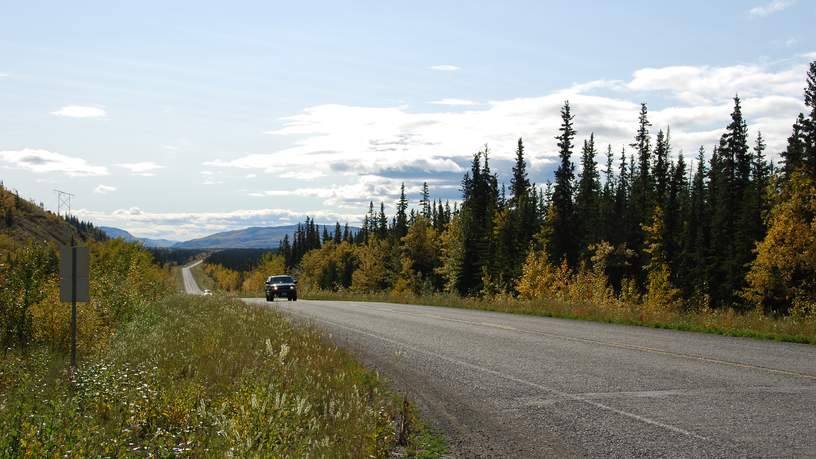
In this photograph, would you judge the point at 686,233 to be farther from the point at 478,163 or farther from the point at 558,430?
the point at 558,430

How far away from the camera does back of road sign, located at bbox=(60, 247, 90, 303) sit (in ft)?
43.3

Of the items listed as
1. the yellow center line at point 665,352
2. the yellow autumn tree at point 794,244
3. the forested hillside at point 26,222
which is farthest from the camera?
the forested hillside at point 26,222

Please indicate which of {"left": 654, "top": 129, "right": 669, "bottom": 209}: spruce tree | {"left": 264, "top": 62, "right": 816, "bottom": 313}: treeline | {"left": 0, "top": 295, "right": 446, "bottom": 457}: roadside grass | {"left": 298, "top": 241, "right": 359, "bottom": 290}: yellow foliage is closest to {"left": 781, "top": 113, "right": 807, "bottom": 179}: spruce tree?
{"left": 264, "top": 62, "right": 816, "bottom": 313}: treeline

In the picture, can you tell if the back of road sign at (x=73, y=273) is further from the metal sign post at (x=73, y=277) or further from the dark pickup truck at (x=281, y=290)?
the dark pickup truck at (x=281, y=290)

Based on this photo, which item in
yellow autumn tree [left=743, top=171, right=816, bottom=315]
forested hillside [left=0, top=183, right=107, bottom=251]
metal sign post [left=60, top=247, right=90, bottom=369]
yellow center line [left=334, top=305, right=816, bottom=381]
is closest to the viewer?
yellow center line [left=334, top=305, right=816, bottom=381]

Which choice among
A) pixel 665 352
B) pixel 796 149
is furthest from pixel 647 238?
pixel 665 352

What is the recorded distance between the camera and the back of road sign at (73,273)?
43.3 ft

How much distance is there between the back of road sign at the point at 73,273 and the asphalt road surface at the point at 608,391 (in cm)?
588

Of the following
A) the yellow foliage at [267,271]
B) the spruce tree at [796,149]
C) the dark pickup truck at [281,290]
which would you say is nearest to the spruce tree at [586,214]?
the spruce tree at [796,149]

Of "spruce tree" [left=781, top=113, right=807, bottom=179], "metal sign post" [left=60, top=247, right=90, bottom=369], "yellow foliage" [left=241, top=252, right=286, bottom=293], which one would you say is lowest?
"yellow foliage" [left=241, top=252, right=286, bottom=293]

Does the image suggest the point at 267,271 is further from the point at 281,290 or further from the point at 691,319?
the point at 691,319

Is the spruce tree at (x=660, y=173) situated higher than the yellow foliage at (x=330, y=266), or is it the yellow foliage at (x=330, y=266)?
the spruce tree at (x=660, y=173)

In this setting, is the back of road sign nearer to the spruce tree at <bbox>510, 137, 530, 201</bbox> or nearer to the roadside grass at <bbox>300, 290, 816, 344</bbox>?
the roadside grass at <bbox>300, 290, 816, 344</bbox>

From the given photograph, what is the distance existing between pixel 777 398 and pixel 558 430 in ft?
10.6
